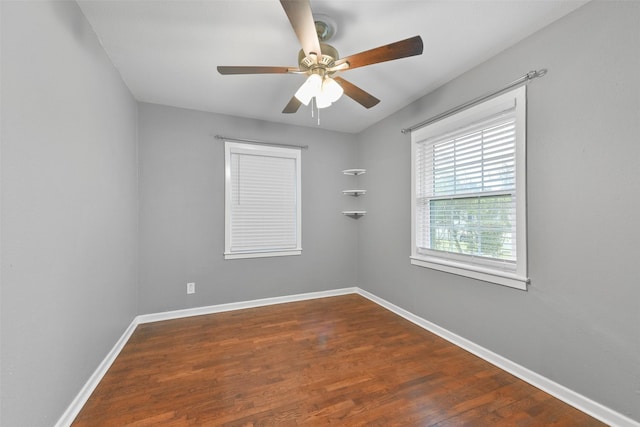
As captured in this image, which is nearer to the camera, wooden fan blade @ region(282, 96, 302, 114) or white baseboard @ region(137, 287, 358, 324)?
wooden fan blade @ region(282, 96, 302, 114)

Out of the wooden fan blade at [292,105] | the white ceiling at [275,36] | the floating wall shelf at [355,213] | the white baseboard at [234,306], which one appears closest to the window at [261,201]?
the white baseboard at [234,306]

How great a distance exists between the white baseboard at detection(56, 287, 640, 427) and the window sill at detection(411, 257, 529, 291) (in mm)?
580

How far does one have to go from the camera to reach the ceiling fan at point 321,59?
1307 millimetres

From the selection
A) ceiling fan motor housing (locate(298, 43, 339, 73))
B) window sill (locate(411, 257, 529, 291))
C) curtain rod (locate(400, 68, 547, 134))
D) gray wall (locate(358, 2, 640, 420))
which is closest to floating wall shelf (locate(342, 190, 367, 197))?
curtain rod (locate(400, 68, 547, 134))

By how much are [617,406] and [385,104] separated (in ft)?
9.65

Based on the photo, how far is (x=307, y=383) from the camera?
1786 mm

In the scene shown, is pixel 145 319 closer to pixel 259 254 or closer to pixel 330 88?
pixel 259 254

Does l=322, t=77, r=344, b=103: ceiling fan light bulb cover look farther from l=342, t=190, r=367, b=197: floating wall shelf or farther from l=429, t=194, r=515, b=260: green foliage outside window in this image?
l=342, t=190, r=367, b=197: floating wall shelf

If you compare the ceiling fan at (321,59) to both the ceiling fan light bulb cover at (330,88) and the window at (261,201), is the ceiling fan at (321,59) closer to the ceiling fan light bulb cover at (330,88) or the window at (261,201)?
the ceiling fan light bulb cover at (330,88)

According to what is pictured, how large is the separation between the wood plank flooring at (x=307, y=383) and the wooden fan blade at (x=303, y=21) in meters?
2.15

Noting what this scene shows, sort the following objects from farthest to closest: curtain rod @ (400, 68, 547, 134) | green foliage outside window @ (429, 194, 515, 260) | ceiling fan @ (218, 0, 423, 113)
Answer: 1. green foliage outside window @ (429, 194, 515, 260)
2. curtain rod @ (400, 68, 547, 134)
3. ceiling fan @ (218, 0, 423, 113)

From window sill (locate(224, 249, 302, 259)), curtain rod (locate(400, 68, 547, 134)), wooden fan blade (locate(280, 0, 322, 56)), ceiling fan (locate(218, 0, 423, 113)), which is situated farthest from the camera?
window sill (locate(224, 249, 302, 259))

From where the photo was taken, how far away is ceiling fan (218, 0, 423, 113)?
51.4 inches

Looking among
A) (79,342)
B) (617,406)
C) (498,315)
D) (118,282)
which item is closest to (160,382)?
(79,342)
